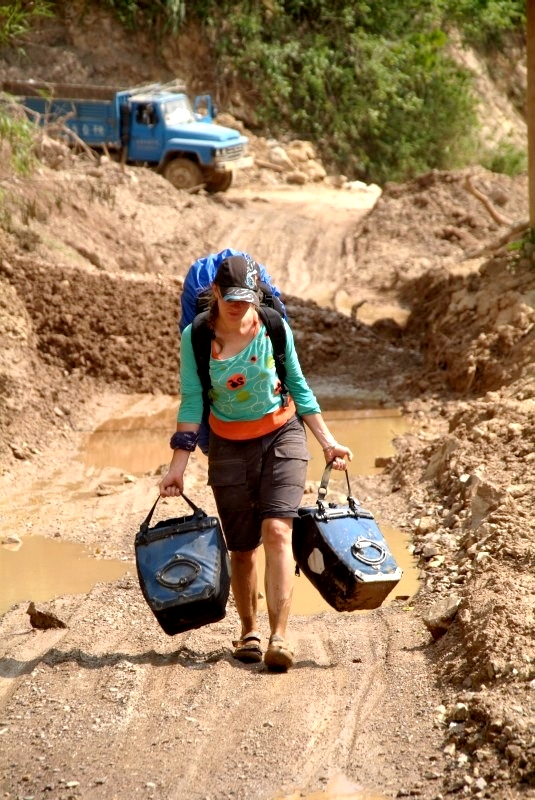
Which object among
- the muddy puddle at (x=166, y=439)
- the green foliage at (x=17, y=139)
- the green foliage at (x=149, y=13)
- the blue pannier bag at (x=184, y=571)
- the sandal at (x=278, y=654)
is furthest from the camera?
the green foliage at (x=149, y=13)

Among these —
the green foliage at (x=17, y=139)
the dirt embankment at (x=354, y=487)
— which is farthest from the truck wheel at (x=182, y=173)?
the green foliage at (x=17, y=139)

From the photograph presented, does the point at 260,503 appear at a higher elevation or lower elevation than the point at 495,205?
higher

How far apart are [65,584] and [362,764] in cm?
310

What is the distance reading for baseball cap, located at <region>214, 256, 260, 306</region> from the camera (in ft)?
13.8

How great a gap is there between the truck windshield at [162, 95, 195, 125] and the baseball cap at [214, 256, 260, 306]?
17049 millimetres

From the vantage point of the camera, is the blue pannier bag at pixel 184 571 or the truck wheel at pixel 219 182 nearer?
the blue pannier bag at pixel 184 571

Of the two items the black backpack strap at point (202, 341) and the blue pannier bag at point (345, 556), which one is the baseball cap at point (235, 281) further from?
the blue pannier bag at point (345, 556)

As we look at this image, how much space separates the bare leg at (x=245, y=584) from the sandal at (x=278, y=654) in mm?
249

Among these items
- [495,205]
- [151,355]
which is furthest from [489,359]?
[495,205]

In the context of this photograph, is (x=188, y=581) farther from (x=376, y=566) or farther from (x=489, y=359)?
(x=489, y=359)

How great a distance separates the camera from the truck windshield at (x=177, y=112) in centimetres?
2068

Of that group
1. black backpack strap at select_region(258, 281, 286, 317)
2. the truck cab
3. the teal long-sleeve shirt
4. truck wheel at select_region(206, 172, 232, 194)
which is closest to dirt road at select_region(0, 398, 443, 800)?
the teal long-sleeve shirt

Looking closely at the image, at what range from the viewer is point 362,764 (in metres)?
3.75

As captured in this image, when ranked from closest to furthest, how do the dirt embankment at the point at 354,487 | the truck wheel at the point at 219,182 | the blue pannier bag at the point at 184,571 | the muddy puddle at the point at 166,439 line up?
the dirt embankment at the point at 354,487
the blue pannier bag at the point at 184,571
the muddy puddle at the point at 166,439
the truck wheel at the point at 219,182
